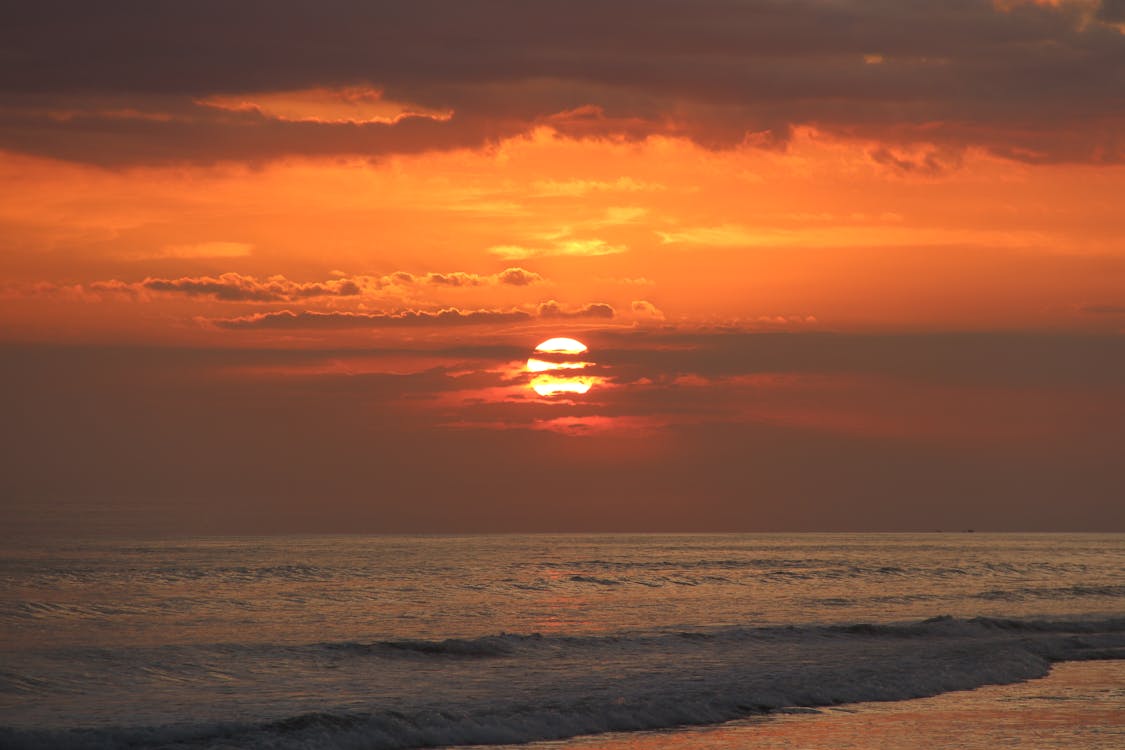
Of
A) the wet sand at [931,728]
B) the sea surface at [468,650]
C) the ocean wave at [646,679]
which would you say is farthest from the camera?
the sea surface at [468,650]

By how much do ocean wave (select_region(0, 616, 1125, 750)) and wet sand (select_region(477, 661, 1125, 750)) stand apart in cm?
132

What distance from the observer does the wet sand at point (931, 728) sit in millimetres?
23297

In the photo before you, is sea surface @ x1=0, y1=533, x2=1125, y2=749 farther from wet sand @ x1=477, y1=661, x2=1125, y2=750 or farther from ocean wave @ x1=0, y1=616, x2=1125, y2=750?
wet sand @ x1=477, y1=661, x2=1125, y2=750

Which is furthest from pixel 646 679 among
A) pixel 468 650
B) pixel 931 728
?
pixel 931 728

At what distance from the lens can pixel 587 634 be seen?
144 feet

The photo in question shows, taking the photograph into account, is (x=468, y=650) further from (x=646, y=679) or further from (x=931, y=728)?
(x=931, y=728)

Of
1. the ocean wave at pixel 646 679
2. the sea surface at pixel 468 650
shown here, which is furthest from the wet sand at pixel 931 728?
the ocean wave at pixel 646 679

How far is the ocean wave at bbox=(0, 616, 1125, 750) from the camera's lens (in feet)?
79.3

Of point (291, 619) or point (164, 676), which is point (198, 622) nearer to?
point (291, 619)

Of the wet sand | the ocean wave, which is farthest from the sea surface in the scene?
the wet sand

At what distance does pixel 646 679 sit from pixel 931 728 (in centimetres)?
942

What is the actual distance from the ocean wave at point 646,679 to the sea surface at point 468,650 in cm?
9

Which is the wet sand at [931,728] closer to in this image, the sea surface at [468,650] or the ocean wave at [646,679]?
the sea surface at [468,650]

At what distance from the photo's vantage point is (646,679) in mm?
32656
